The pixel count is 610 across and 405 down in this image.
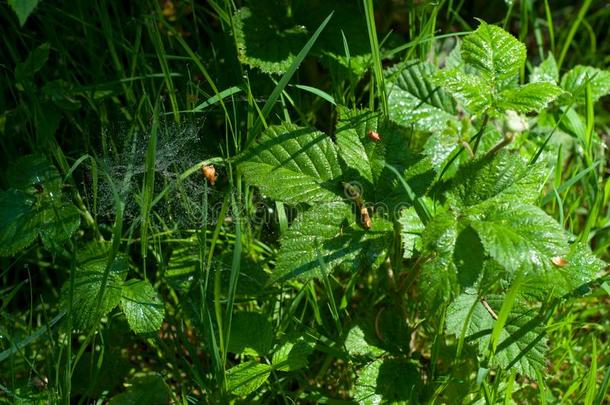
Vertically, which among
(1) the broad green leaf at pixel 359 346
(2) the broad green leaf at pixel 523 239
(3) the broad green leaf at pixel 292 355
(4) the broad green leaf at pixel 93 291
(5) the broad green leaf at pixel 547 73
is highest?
(5) the broad green leaf at pixel 547 73

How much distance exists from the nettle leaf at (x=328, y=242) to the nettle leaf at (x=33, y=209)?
0.50m

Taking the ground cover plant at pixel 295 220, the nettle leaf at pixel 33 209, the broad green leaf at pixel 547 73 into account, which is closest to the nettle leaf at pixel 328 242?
the ground cover plant at pixel 295 220

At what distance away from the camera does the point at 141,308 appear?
139cm

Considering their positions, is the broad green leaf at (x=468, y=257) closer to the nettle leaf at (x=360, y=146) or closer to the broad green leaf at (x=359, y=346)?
the nettle leaf at (x=360, y=146)

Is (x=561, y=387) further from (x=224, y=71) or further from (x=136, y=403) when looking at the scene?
(x=224, y=71)

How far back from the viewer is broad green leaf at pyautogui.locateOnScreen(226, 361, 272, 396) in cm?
133

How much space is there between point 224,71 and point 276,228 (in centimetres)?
→ 45

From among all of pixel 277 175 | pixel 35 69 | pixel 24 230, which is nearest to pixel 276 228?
pixel 277 175

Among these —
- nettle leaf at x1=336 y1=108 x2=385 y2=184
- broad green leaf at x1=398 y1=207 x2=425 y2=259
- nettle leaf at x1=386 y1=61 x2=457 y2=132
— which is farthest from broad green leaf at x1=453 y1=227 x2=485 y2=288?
nettle leaf at x1=386 y1=61 x2=457 y2=132

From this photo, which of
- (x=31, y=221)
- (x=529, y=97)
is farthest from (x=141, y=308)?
(x=529, y=97)

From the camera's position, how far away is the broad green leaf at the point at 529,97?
1.32 m

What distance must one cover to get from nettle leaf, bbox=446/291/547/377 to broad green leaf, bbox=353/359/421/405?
6.0 inches

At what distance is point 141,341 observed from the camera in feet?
5.62

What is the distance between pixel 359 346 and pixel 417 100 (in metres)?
0.65
